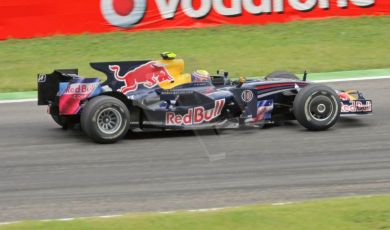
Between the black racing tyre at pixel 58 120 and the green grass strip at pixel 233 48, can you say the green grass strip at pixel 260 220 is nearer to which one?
the black racing tyre at pixel 58 120

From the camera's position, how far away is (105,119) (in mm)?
9469

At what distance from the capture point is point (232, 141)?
951 cm

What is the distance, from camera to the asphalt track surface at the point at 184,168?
696 centimetres

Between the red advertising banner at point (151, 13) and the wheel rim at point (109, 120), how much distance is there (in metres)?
10.4

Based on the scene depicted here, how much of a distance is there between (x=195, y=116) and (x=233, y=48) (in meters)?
9.47

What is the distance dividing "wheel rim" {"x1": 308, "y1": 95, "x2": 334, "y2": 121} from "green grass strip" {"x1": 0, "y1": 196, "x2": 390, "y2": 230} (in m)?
3.97

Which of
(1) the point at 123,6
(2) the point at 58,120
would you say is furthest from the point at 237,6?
A: (2) the point at 58,120

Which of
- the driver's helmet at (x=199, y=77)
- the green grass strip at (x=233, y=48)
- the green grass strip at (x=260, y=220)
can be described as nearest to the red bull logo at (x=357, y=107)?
the driver's helmet at (x=199, y=77)

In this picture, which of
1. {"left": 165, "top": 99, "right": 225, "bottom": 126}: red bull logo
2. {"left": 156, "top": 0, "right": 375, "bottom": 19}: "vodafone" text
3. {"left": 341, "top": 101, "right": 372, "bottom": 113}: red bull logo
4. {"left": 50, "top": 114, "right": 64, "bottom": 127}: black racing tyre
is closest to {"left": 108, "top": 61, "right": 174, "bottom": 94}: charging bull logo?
{"left": 165, "top": 99, "right": 225, "bottom": 126}: red bull logo

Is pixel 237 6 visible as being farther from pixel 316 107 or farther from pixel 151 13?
pixel 316 107

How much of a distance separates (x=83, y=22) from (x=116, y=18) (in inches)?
35.7

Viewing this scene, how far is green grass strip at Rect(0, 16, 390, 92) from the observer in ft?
55.5

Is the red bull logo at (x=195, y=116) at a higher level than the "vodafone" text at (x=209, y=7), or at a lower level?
lower

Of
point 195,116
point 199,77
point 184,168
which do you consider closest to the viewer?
point 184,168
